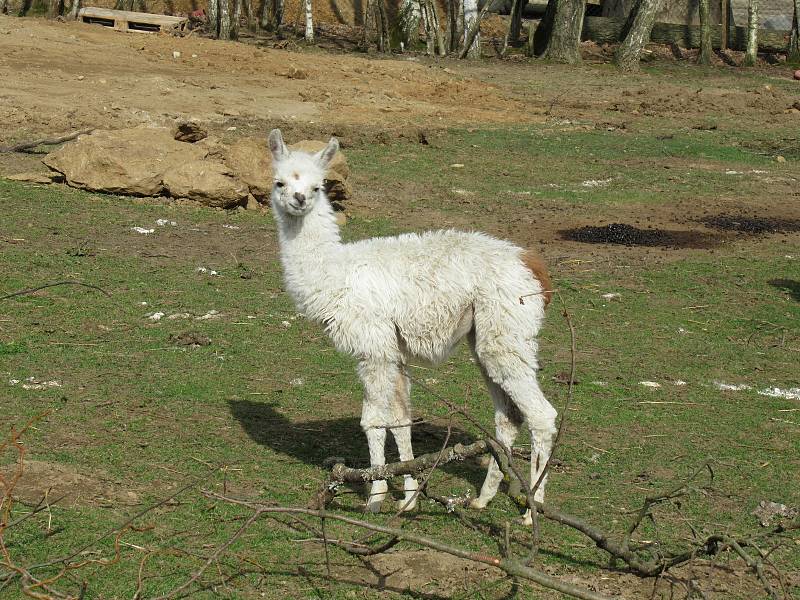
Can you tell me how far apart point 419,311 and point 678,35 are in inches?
1275

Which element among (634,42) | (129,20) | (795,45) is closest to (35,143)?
(129,20)

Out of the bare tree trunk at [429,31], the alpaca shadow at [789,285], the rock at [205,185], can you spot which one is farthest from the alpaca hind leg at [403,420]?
the bare tree trunk at [429,31]

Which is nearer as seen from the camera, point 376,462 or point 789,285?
point 376,462

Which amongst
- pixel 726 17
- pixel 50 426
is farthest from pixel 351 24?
pixel 50 426

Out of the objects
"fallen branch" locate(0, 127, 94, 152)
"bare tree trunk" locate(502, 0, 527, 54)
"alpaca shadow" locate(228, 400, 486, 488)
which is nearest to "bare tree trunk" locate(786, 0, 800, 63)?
"bare tree trunk" locate(502, 0, 527, 54)

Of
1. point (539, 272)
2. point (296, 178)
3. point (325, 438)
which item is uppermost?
point (296, 178)

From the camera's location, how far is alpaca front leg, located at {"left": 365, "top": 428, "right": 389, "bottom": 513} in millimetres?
6508

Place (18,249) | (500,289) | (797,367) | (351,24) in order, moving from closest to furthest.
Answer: (500,289), (797,367), (18,249), (351,24)

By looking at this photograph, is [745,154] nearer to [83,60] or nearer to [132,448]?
[83,60]

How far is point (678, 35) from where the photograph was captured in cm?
3631

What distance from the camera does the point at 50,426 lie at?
292 inches

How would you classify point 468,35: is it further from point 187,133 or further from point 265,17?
point 187,133

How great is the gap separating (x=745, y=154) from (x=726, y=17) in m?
18.4

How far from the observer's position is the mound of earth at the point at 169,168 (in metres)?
14.3
